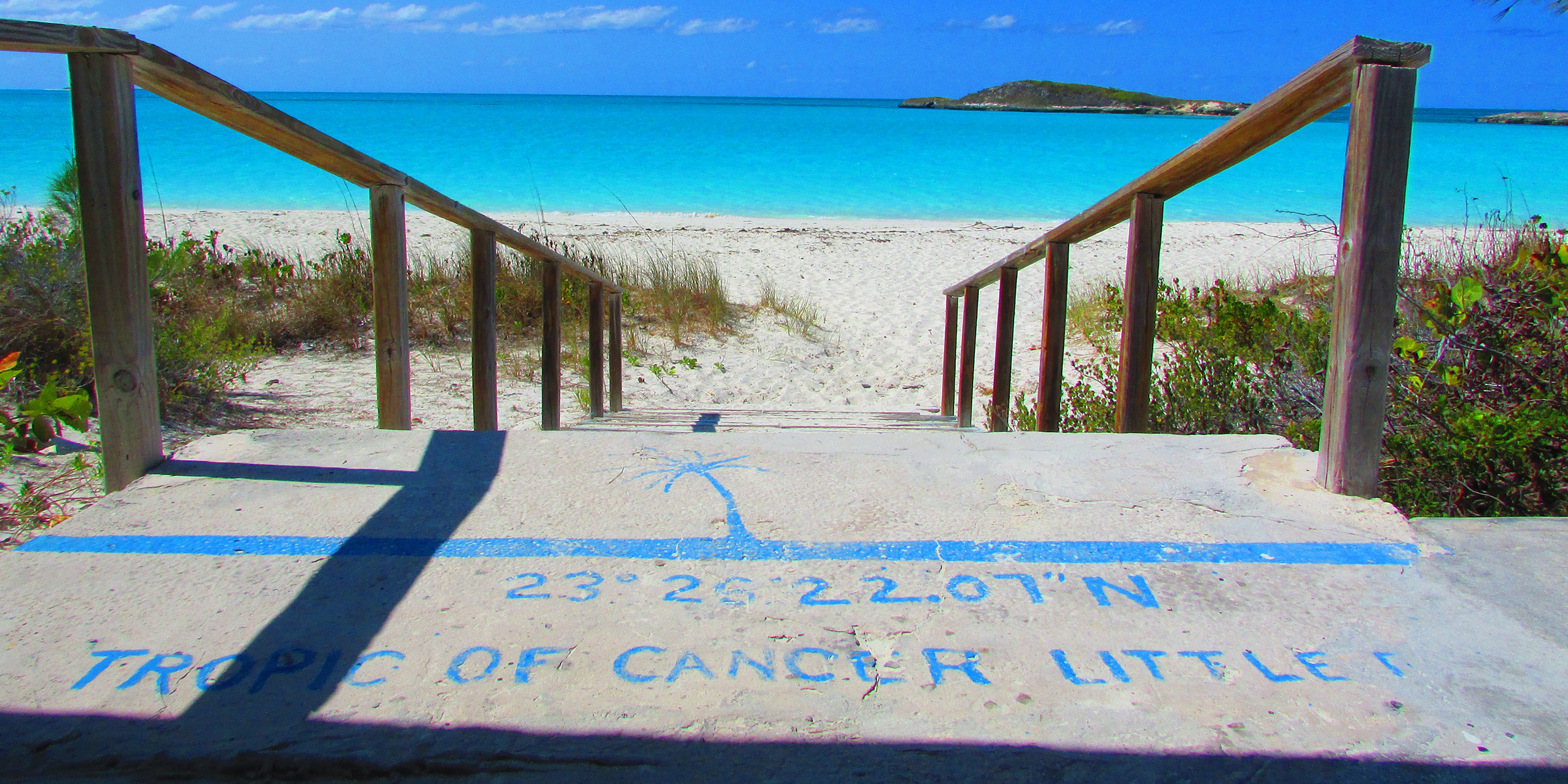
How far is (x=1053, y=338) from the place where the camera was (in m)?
3.36

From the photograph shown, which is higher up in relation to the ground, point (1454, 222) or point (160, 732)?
point (1454, 222)

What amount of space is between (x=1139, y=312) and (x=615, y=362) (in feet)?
11.7

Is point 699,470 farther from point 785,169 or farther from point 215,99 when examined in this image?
point 785,169

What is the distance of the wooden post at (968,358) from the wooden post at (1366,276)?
2.90m

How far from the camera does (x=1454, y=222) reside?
1764 cm

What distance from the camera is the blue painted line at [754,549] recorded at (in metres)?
1.81

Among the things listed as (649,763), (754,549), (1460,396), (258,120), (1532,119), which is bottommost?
(649,763)

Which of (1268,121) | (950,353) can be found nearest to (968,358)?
(950,353)

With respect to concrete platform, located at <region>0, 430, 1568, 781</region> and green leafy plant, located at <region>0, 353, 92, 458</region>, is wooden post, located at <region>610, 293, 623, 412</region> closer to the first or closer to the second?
concrete platform, located at <region>0, 430, 1568, 781</region>

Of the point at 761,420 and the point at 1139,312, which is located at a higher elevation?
the point at 1139,312

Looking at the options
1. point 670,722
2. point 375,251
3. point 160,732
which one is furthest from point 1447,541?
point 375,251

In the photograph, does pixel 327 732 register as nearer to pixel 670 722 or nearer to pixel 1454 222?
pixel 670 722

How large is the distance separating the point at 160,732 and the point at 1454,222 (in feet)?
70.0

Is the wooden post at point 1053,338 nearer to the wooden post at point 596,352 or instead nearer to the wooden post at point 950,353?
the wooden post at point 950,353
